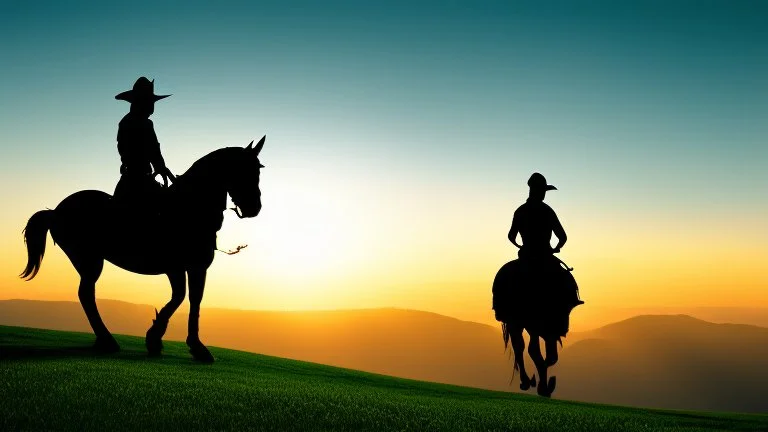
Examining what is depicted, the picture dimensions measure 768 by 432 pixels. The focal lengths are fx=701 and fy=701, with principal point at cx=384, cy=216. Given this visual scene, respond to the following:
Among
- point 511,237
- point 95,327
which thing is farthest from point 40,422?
point 511,237

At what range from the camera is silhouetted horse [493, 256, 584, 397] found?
530 inches

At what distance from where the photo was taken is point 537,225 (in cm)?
1337

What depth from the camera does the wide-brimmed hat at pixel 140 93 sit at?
12.6 m

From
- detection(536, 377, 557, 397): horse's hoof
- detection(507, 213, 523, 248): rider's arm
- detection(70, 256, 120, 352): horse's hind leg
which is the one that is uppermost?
detection(507, 213, 523, 248): rider's arm

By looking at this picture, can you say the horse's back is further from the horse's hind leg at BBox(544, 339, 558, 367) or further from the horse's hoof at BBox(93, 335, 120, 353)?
the horse's hoof at BBox(93, 335, 120, 353)

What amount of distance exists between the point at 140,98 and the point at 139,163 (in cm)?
122

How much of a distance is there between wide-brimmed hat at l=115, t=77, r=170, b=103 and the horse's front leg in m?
3.22

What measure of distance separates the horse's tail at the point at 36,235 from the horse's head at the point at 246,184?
397cm

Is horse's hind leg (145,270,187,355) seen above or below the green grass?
above

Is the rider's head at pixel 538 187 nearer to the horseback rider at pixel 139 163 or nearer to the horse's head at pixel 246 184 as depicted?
the horse's head at pixel 246 184

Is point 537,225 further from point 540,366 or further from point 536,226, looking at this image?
point 540,366

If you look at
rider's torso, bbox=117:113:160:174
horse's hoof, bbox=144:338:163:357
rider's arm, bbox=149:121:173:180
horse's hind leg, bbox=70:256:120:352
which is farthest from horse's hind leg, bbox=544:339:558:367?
horse's hind leg, bbox=70:256:120:352

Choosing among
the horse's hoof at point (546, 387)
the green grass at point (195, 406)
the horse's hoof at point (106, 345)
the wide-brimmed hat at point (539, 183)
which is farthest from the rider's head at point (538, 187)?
the horse's hoof at point (106, 345)

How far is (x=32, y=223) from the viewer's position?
43.8 ft
